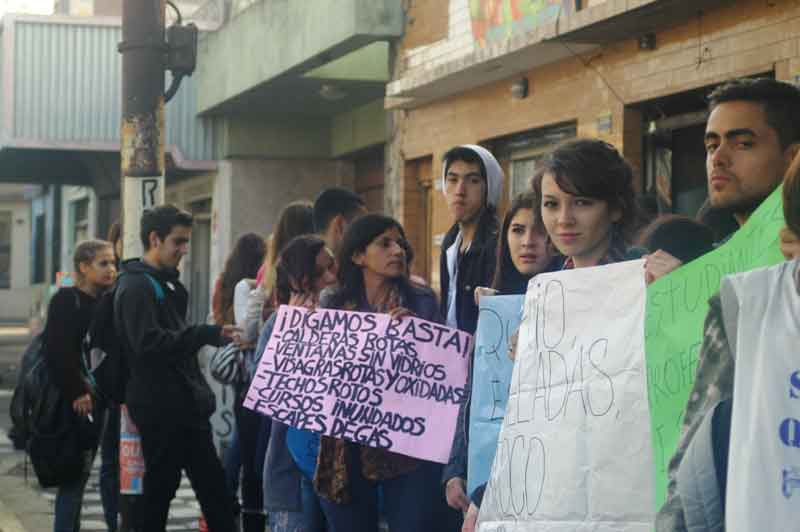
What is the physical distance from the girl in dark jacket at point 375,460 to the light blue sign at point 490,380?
0.77m

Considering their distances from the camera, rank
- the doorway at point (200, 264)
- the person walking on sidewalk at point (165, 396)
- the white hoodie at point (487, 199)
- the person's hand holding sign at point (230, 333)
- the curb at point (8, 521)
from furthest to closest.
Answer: the doorway at point (200, 264) < the curb at point (8, 521) < the person's hand holding sign at point (230, 333) < the person walking on sidewalk at point (165, 396) < the white hoodie at point (487, 199)

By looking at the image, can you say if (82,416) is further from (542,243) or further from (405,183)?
(405,183)

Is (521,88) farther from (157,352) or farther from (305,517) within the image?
(305,517)

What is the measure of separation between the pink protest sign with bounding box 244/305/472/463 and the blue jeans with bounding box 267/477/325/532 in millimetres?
310

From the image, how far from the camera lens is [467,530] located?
4.26 metres

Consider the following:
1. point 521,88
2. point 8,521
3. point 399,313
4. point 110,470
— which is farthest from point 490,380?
point 521,88

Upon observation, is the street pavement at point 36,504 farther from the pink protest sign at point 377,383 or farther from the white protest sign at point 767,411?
the white protest sign at point 767,411

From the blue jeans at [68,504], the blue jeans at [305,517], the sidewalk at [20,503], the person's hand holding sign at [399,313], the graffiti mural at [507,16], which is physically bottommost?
the sidewalk at [20,503]

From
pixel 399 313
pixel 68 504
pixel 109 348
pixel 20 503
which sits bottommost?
pixel 20 503

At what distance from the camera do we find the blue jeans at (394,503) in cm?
514

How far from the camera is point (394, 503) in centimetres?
518

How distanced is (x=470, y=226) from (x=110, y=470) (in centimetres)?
392

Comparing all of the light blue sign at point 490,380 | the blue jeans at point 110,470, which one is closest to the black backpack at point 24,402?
the blue jeans at point 110,470

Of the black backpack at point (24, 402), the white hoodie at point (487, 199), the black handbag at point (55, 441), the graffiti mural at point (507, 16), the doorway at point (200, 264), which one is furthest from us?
the doorway at point (200, 264)
